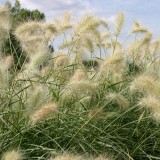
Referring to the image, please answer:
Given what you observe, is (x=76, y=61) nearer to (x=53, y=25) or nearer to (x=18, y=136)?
(x=53, y=25)

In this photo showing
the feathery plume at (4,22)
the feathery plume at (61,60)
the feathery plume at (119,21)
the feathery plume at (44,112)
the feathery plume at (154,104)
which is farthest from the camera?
the feathery plume at (119,21)

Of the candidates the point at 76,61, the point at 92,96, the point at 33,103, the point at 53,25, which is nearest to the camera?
the point at 33,103

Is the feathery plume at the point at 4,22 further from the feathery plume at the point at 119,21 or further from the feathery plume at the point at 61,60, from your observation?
the feathery plume at the point at 119,21

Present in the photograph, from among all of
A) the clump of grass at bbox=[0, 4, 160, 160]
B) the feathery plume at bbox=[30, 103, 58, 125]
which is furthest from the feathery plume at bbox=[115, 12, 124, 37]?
the feathery plume at bbox=[30, 103, 58, 125]

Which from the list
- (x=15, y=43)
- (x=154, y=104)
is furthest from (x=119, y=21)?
(x=15, y=43)

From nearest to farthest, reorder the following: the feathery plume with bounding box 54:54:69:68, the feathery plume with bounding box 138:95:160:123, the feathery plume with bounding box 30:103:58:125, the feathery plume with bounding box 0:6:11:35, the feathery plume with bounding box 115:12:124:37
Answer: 1. the feathery plume with bounding box 30:103:58:125
2. the feathery plume with bounding box 138:95:160:123
3. the feathery plume with bounding box 0:6:11:35
4. the feathery plume with bounding box 54:54:69:68
5. the feathery plume with bounding box 115:12:124:37

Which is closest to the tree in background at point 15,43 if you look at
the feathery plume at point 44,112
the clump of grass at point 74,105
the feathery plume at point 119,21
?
the clump of grass at point 74,105

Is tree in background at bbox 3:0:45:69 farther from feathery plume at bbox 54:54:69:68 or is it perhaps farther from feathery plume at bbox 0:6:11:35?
feathery plume at bbox 54:54:69:68

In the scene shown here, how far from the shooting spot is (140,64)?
471 centimetres

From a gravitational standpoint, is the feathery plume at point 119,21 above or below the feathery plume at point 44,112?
above

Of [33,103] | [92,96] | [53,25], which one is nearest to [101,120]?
[92,96]

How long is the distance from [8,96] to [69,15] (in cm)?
138

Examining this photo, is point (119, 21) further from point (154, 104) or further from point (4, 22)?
point (154, 104)

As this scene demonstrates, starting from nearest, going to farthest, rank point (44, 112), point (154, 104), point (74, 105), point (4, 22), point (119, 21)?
point (44, 112), point (154, 104), point (74, 105), point (4, 22), point (119, 21)
